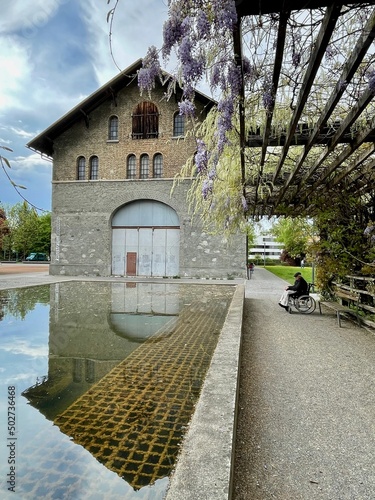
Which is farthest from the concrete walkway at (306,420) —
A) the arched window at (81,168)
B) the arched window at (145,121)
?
the arched window at (81,168)

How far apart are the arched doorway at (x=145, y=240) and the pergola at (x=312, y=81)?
1351 cm

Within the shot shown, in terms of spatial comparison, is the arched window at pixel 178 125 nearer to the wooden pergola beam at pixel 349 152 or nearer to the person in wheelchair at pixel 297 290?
the person in wheelchair at pixel 297 290

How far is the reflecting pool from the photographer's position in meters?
2.29

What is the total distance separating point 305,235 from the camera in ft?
34.4

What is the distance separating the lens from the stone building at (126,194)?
790 inches

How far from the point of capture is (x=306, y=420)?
10.6 ft

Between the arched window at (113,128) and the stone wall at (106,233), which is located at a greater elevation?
the arched window at (113,128)

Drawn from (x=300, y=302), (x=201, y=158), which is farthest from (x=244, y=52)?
(x=300, y=302)

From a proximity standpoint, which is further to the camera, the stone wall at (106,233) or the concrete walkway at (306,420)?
the stone wall at (106,233)

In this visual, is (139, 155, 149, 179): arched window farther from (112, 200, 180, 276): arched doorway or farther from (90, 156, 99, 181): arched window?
(90, 156, 99, 181): arched window

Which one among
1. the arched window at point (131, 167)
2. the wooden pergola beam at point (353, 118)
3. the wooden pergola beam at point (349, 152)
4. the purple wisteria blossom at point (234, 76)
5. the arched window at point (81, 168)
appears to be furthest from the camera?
the arched window at point (81, 168)

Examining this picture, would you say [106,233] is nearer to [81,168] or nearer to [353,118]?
[81,168]

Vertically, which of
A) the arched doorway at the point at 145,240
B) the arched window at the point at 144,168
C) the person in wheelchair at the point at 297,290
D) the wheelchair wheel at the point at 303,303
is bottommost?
the wheelchair wheel at the point at 303,303

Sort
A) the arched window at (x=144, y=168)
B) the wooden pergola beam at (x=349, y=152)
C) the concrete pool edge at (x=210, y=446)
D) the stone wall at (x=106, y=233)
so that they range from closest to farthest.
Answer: the concrete pool edge at (x=210, y=446), the wooden pergola beam at (x=349, y=152), the stone wall at (x=106, y=233), the arched window at (x=144, y=168)
